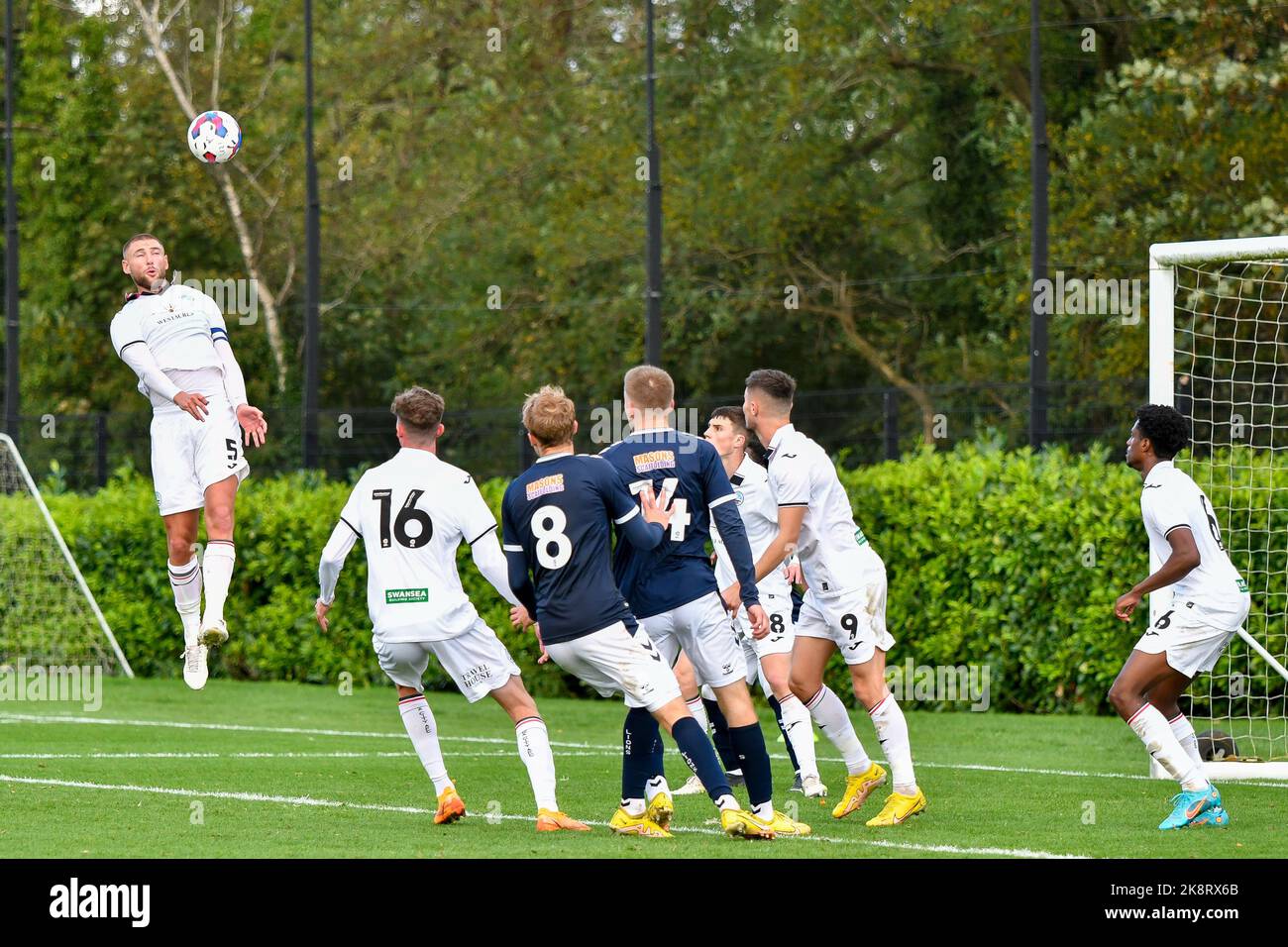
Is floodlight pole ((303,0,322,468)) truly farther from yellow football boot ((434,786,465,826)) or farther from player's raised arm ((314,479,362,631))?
yellow football boot ((434,786,465,826))

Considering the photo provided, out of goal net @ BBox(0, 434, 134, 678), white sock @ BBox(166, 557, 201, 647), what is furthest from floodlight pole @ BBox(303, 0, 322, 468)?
white sock @ BBox(166, 557, 201, 647)

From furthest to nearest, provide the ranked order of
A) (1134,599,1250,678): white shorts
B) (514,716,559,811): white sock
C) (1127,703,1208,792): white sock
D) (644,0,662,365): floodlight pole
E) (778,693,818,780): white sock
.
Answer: (644,0,662,365): floodlight pole, (778,693,818,780): white sock, (1134,599,1250,678): white shorts, (1127,703,1208,792): white sock, (514,716,559,811): white sock

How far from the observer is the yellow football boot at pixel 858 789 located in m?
9.86

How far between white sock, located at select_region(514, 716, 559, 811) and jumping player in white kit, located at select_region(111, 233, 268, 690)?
247 cm

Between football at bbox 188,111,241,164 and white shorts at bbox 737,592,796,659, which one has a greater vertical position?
football at bbox 188,111,241,164

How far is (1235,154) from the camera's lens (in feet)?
74.0

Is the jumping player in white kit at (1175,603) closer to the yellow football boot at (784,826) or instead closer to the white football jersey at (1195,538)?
the white football jersey at (1195,538)

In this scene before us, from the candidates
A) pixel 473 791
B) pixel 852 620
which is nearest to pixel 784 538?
pixel 852 620

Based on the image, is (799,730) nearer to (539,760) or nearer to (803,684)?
(803,684)

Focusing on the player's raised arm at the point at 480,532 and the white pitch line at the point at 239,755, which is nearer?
the player's raised arm at the point at 480,532

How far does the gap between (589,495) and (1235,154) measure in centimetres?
1643

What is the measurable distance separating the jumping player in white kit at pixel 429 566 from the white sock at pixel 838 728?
1817 mm

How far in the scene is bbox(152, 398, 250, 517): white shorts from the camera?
36.1 ft

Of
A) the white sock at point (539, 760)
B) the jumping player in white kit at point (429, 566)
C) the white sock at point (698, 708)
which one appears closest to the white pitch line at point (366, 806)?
the white sock at point (539, 760)
